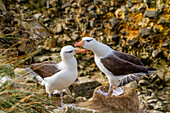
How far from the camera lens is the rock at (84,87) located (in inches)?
229

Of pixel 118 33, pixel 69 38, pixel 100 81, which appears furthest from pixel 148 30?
pixel 69 38

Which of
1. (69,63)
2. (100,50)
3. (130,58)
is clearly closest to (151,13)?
(130,58)

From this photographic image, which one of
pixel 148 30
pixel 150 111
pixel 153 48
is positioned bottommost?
pixel 150 111

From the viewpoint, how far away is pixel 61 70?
2.97 metres

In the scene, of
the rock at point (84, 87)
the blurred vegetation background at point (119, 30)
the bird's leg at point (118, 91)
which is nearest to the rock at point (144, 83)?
the blurred vegetation background at point (119, 30)

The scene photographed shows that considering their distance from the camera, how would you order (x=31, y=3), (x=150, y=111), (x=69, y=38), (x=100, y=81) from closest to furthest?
(x=150, y=111) → (x=100, y=81) → (x=69, y=38) → (x=31, y=3)

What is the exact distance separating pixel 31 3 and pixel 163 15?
169 inches

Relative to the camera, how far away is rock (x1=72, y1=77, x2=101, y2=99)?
582cm

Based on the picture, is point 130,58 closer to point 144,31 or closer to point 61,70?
point 61,70

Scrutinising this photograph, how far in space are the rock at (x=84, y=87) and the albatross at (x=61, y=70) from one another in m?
2.76

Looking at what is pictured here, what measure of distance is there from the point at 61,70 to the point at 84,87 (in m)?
3.02

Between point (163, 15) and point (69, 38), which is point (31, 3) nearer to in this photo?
point (69, 38)

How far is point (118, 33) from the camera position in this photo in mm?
6645

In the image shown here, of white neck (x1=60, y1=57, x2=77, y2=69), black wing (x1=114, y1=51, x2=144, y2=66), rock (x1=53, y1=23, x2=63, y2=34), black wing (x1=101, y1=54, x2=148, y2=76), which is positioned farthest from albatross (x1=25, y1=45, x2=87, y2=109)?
rock (x1=53, y1=23, x2=63, y2=34)
